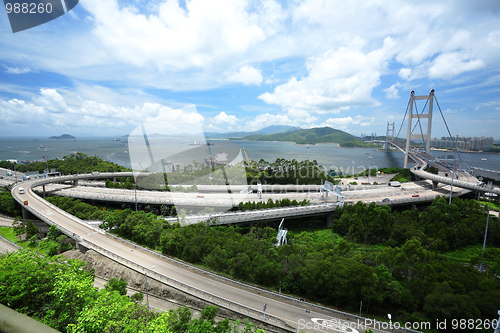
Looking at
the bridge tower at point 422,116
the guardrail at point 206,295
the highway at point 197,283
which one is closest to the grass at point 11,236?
the highway at point 197,283

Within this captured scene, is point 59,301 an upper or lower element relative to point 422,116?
lower

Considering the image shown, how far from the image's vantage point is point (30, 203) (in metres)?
28.8

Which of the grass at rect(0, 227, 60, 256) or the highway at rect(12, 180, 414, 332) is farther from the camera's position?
the grass at rect(0, 227, 60, 256)

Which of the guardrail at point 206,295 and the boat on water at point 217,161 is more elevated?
the boat on water at point 217,161

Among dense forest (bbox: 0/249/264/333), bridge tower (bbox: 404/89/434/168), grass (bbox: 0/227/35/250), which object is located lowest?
grass (bbox: 0/227/35/250)

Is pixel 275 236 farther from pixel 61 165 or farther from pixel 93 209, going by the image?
pixel 61 165

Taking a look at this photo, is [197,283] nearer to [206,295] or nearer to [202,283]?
[202,283]

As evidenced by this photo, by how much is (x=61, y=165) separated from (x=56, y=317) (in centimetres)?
6240

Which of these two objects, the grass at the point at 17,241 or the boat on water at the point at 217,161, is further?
the boat on water at the point at 217,161

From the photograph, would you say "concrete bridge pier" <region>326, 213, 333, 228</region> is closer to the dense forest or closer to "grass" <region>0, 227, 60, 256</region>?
the dense forest

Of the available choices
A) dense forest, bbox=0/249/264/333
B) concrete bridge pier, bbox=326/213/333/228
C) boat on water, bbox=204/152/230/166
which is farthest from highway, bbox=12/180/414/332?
boat on water, bbox=204/152/230/166

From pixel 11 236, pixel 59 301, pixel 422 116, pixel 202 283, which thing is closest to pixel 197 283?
pixel 202 283

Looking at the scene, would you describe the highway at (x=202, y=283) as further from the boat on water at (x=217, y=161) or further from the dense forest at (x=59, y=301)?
the boat on water at (x=217, y=161)

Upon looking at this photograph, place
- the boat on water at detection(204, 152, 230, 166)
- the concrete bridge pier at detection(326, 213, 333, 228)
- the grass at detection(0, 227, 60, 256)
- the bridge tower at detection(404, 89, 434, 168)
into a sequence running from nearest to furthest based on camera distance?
the grass at detection(0, 227, 60, 256) → the concrete bridge pier at detection(326, 213, 333, 228) → the bridge tower at detection(404, 89, 434, 168) → the boat on water at detection(204, 152, 230, 166)
